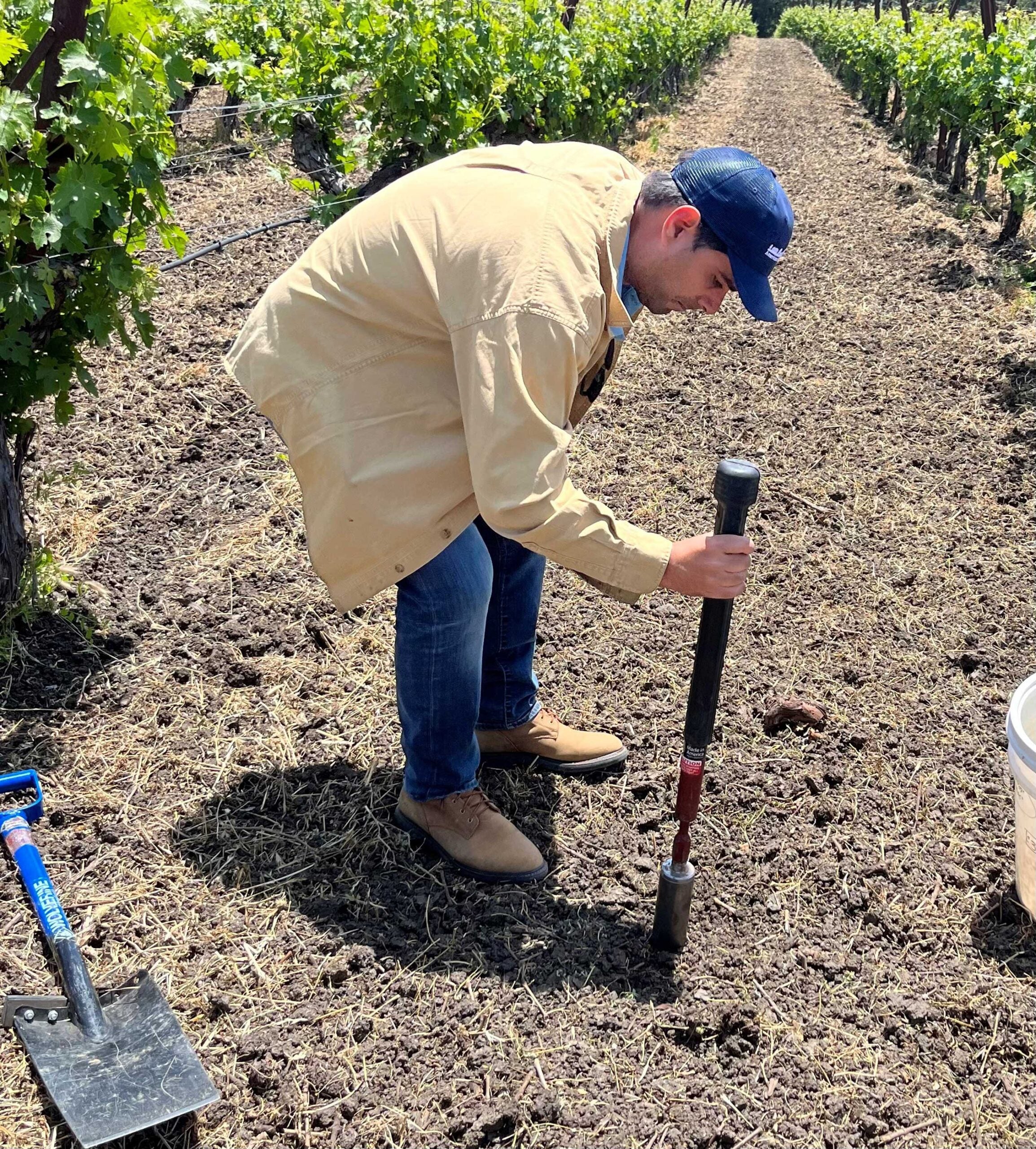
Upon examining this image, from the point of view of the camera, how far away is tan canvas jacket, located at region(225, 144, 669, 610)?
5.79 ft

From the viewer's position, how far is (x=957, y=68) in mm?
10391

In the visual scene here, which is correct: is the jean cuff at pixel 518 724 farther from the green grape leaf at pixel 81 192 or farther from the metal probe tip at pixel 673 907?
the green grape leaf at pixel 81 192

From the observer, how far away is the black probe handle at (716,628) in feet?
6.14

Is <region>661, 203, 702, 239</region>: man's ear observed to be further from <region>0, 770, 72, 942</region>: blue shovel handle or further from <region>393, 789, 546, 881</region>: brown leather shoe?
<region>0, 770, 72, 942</region>: blue shovel handle

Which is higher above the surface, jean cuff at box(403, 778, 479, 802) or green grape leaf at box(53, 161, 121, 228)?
green grape leaf at box(53, 161, 121, 228)

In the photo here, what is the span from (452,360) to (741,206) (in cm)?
60

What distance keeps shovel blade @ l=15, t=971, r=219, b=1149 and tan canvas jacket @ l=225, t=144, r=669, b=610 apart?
2.89 ft

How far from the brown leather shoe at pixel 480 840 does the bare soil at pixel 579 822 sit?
0.06m

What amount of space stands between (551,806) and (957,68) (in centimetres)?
1049

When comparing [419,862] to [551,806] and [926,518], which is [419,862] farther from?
[926,518]

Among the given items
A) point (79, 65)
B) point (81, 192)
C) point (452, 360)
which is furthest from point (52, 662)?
point (452, 360)

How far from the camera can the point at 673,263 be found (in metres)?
1.96

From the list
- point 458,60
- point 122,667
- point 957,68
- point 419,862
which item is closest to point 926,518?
point 419,862

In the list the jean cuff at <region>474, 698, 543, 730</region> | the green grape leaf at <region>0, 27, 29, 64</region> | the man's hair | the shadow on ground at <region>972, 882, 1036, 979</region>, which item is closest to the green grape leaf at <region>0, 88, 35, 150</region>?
the green grape leaf at <region>0, 27, 29, 64</region>
